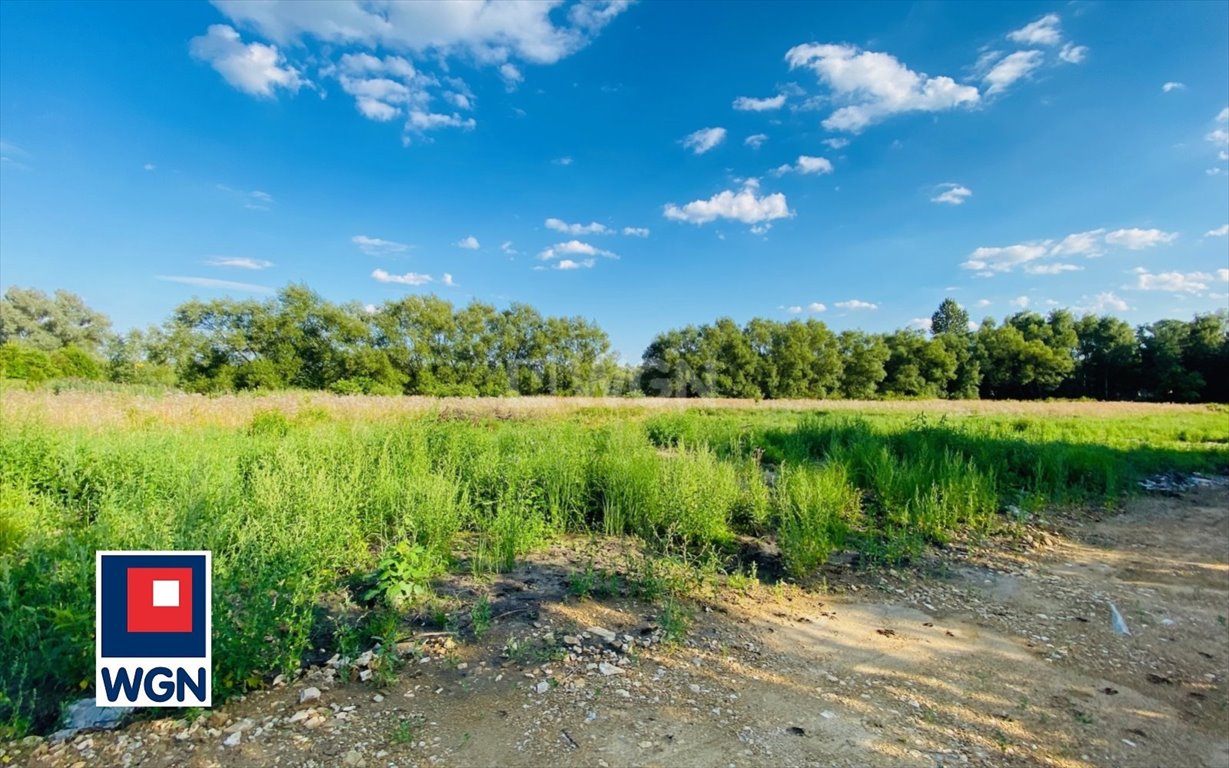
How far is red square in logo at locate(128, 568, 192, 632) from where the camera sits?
2191 mm

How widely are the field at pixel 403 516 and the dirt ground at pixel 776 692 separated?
0.24 metres

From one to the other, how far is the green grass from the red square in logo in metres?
0.13

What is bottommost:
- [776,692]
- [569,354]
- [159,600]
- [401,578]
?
[776,692]

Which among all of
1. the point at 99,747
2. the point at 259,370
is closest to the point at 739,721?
the point at 99,747

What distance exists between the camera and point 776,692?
8.21ft

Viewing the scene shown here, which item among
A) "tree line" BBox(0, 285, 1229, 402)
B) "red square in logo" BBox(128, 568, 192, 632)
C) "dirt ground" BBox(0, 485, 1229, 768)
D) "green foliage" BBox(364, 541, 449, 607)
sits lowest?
"dirt ground" BBox(0, 485, 1229, 768)

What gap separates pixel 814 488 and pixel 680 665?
2.84 m

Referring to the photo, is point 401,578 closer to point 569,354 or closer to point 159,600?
point 159,600

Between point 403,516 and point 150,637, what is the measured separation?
198 centimetres

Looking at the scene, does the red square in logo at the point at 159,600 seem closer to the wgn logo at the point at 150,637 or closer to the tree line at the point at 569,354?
the wgn logo at the point at 150,637

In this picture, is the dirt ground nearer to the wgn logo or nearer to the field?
the wgn logo

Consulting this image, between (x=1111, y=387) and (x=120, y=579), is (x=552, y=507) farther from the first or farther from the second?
(x=1111, y=387)

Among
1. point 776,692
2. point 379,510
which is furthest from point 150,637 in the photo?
point 776,692

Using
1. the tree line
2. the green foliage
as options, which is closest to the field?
the green foliage
